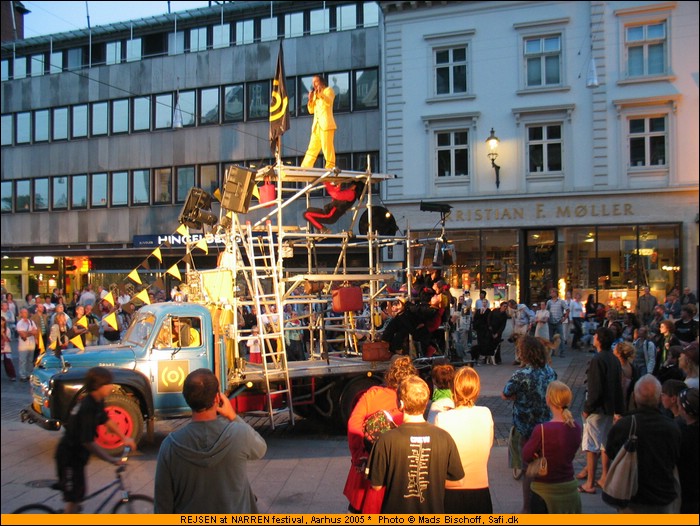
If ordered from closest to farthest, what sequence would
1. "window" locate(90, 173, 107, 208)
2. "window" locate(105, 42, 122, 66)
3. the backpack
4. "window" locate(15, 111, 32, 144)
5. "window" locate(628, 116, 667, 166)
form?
the backpack → "window" locate(628, 116, 667, 166) → "window" locate(105, 42, 122, 66) → "window" locate(90, 173, 107, 208) → "window" locate(15, 111, 32, 144)

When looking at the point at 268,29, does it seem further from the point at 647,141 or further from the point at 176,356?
the point at 176,356

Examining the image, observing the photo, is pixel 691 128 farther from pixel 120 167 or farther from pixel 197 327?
pixel 120 167

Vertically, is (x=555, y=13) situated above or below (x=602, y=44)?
above

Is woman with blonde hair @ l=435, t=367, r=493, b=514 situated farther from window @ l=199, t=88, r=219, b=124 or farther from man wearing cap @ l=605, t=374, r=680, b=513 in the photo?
window @ l=199, t=88, r=219, b=124

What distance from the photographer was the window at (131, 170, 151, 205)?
90.6 ft

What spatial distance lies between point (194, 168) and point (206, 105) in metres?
2.78

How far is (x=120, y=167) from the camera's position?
91.9 feet

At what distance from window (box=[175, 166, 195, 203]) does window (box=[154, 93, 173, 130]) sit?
2.10 m

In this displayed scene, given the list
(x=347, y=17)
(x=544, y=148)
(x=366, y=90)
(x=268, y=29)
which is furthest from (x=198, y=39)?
(x=544, y=148)

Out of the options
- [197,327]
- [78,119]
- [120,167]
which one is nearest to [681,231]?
[197,327]

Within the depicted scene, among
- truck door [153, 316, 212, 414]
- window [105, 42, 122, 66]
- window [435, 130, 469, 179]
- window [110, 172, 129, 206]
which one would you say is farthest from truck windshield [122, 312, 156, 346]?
window [105, 42, 122, 66]

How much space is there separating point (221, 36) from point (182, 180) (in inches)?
254

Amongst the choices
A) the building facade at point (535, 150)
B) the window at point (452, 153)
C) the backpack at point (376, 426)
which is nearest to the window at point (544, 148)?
the building facade at point (535, 150)

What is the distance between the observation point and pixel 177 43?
89.1ft
